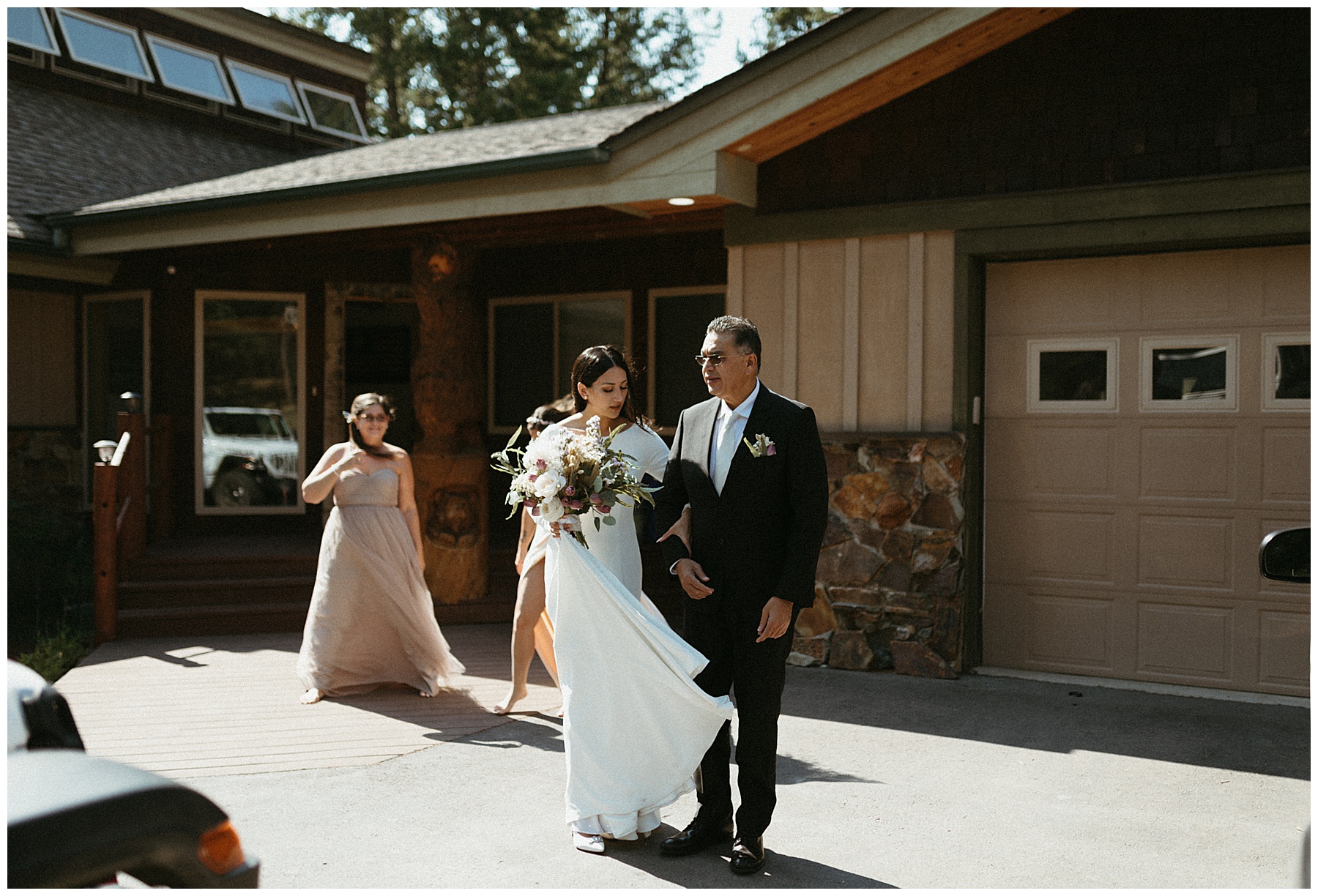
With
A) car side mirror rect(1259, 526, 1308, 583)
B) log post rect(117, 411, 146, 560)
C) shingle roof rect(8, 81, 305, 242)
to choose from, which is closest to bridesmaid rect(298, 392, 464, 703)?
log post rect(117, 411, 146, 560)

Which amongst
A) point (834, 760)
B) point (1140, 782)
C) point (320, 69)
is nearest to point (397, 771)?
point (834, 760)

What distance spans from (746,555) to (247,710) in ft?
12.2

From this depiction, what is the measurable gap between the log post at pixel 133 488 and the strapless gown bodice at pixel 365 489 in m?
3.27

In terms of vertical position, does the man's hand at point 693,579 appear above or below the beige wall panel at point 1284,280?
below

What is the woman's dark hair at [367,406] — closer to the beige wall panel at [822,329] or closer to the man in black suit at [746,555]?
the beige wall panel at [822,329]

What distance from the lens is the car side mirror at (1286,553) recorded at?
10.1 feet

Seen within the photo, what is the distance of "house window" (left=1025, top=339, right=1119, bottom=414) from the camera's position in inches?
284

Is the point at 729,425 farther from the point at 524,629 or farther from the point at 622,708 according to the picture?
the point at 524,629

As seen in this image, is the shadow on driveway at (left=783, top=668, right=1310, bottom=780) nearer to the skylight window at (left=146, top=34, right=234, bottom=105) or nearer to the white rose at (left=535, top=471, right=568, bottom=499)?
the white rose at (left=535, top=471, right=568, bottom=499)

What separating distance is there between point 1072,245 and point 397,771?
4999mm

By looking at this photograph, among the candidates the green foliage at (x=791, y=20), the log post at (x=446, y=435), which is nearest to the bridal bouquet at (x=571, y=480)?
the log post at (x=446, y=435)

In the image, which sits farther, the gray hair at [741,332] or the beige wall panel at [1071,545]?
the beige wall panel at [1071,545]

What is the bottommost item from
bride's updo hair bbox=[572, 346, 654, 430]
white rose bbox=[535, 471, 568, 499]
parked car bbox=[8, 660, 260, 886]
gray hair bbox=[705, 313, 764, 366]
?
parked car bbox=[8, 660, 260, 886]

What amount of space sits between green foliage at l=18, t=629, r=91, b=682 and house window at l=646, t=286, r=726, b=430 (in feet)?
17.5
